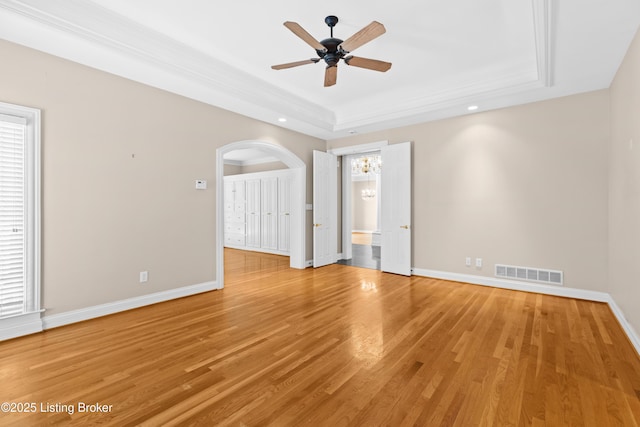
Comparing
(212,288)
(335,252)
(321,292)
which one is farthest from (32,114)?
(335,252)

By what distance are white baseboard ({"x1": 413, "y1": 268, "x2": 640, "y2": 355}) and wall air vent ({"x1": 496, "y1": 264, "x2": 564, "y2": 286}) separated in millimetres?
74

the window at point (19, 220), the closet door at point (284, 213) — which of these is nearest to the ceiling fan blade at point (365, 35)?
the window at point (19, 220)

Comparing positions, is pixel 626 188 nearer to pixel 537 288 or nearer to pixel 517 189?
pixel 517 189

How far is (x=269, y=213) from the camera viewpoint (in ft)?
27.8

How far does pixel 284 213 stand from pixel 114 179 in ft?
15.6

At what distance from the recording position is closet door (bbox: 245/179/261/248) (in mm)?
8766

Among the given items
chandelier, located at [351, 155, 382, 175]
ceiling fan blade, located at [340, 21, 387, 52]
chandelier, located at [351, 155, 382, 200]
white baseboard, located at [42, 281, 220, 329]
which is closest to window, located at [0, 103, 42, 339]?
white baseboard, located at [42, 281, 220, 329]

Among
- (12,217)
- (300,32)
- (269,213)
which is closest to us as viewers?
(300,32)

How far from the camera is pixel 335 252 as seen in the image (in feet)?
22.7

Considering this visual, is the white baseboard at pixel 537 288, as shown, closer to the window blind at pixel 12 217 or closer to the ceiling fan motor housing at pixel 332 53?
the ceiling fan motor housing at pixel 332 53

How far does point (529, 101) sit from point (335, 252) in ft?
14.8

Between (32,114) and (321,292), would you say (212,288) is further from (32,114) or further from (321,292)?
(32,114)

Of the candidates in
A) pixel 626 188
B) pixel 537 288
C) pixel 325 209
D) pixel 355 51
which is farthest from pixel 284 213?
pixel 626 188

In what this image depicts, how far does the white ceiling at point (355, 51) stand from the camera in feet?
9.18
